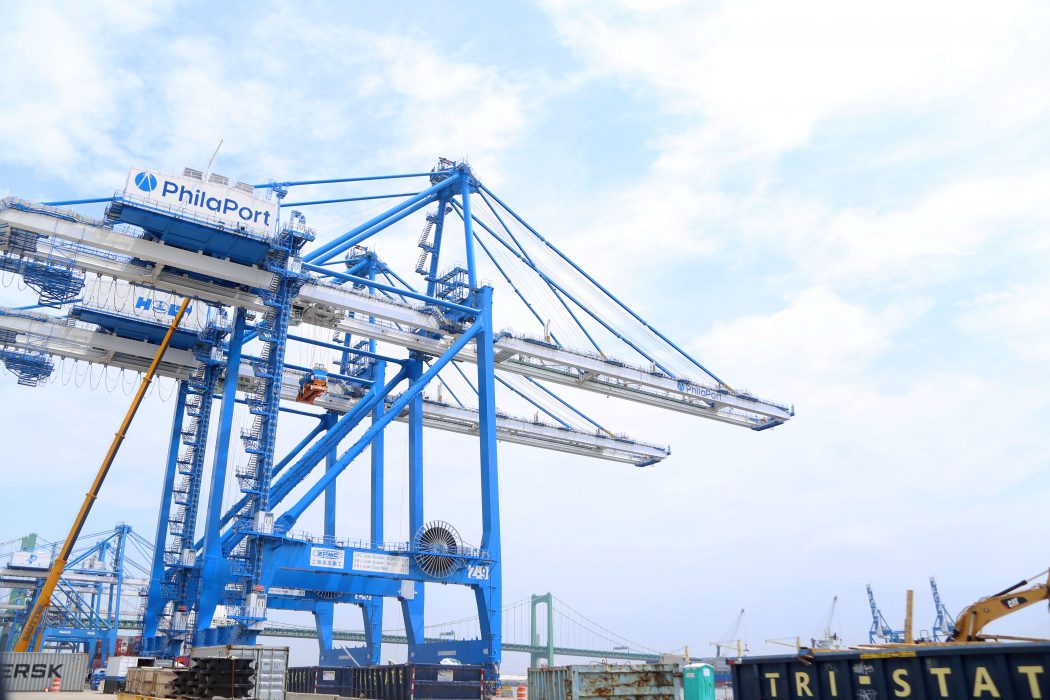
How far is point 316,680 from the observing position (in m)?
30.0

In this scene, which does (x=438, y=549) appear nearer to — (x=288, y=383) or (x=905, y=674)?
(x=288, y=383)

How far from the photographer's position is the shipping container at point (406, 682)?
80.7ft

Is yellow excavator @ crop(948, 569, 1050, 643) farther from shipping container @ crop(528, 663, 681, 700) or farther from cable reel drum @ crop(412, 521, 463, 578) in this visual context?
cable reel drum @ crop(412, 521, 463, 578)

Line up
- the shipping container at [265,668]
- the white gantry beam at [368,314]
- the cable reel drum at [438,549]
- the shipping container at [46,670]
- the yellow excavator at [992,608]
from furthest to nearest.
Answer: the cable reel drum at [438,549] → the shipping container at [46,670] → the white gantry beam at [368,314] → the shipping container at [265,668] → the yellow excavator at [992,608]

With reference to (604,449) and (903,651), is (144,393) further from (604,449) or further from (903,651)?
(903,651)

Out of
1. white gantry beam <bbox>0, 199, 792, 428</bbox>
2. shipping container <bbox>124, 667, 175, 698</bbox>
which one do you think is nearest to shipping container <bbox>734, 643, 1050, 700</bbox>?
shipping container <bbox>124, 667, 175, 698</bbox>

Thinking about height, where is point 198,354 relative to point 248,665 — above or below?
above

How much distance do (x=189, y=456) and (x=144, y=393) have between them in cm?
367

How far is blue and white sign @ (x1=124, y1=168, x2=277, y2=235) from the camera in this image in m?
28.5

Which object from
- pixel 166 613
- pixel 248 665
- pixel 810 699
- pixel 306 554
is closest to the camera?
pixel 810 699

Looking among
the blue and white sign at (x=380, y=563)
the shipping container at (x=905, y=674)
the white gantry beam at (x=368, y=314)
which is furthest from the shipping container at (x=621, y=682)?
the white gantry beam at (x=368, y=314)

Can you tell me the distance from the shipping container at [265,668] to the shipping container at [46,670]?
46.9 feet

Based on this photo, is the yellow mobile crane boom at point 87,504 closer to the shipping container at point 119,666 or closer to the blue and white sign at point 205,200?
the shipping container at point 119,666

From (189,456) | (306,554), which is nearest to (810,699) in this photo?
(306,554)
